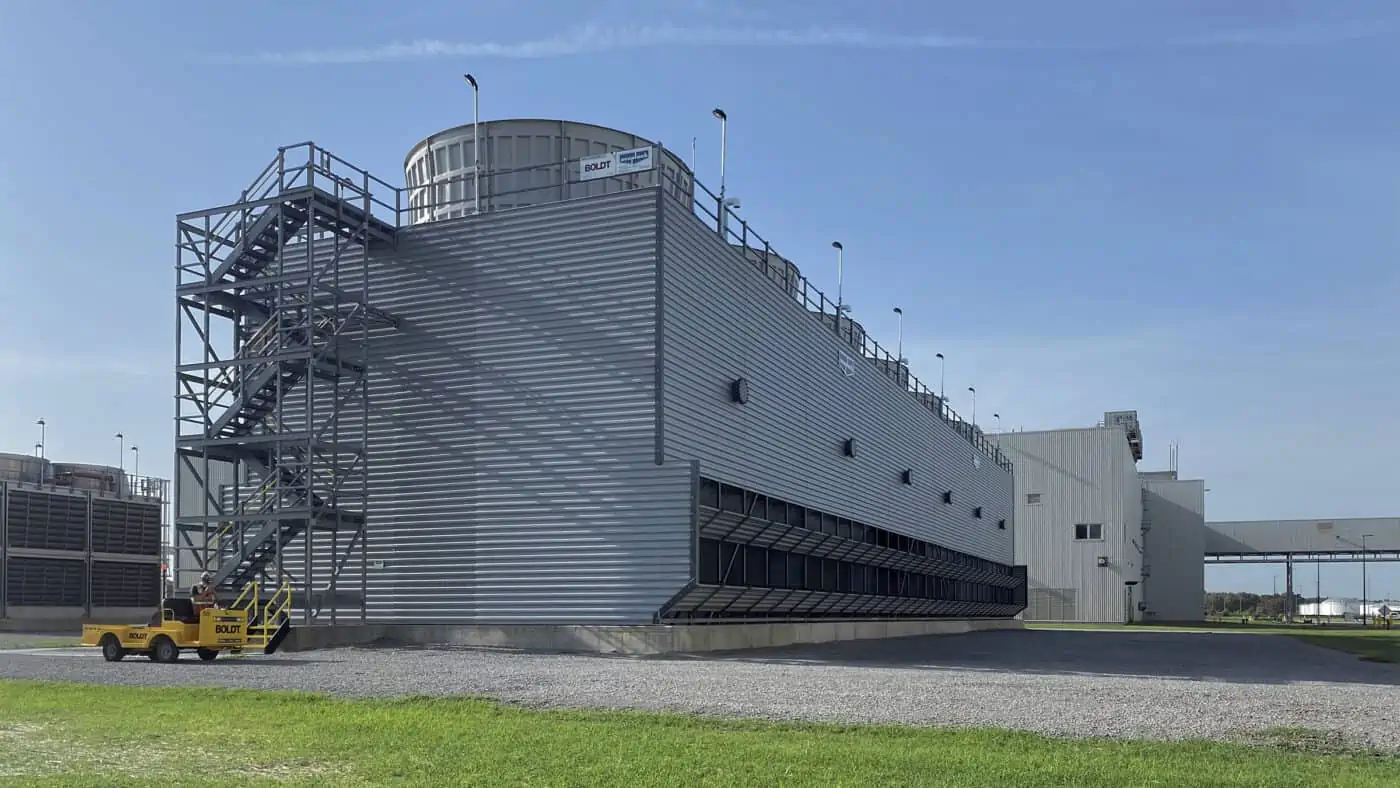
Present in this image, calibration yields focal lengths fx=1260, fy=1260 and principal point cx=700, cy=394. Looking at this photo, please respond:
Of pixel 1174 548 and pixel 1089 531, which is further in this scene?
pixel 1174 548

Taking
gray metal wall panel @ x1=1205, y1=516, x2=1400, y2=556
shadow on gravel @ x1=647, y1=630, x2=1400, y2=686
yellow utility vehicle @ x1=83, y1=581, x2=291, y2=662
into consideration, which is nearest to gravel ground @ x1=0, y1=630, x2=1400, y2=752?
shadow on gravel @ x1=647, y1=630, x2=1400, y2=686

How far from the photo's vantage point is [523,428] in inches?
1172

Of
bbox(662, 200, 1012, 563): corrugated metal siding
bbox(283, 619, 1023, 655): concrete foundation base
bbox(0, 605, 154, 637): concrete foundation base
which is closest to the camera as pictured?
bbox(283, 619, 1023, 655): concrete foundation base

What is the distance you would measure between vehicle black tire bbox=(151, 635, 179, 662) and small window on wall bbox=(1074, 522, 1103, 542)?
218 ft

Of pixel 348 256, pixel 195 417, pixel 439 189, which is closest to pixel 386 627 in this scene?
pixel 195 417

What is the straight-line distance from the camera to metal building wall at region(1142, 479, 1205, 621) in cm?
9262

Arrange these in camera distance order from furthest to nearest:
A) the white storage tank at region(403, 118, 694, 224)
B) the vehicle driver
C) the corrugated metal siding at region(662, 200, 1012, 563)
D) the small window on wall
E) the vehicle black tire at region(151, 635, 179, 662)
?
the small window on wall
the white storage tank at region(403, 118, 694, 224)
the corrugated metal siding at region(662, 200, 1012, 563)
the vehicle driver
the vehicle black tire at region(151, 635, 179, 662)

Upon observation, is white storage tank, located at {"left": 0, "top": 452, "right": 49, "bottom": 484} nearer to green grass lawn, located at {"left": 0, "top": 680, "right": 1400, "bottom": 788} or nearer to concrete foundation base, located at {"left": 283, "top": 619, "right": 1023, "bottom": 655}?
concrete foundation base, located at {"left": 283, "top": 619, "right": 1023, "bottom": 655}

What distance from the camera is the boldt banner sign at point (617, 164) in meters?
30.3

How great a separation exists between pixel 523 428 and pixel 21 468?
133 ft

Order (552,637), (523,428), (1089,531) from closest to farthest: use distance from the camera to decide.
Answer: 1. (552,637)
2. (523,428)
3. (1089,531)

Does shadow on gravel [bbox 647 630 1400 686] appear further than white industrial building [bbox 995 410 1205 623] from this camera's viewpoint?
No

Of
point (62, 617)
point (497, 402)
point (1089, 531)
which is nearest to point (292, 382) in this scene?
point (497, 402)

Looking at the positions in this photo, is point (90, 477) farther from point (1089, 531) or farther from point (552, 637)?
point (1089, 531)
